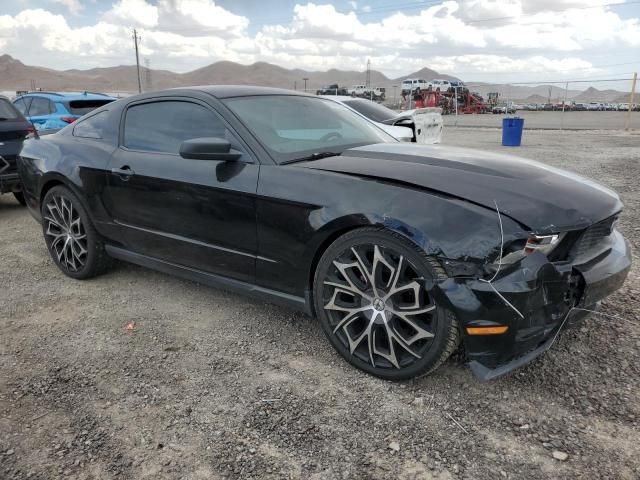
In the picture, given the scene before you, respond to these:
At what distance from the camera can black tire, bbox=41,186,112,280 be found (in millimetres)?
4004

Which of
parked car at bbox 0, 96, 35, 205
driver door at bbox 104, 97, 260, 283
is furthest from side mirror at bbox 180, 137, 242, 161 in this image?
parked car at bbox 0, 96, 35, 205

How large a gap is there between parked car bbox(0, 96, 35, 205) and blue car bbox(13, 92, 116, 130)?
1.92 meters

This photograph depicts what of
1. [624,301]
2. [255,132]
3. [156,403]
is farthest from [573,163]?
[156,403]

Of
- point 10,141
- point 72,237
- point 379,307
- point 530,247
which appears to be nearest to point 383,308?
point 379,307

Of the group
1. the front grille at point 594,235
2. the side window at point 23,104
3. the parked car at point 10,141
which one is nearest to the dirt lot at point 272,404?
the front grille at point 594,235

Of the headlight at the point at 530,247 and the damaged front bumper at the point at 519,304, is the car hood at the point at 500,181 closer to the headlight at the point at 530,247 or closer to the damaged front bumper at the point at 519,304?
the headlight at the point at 530,247

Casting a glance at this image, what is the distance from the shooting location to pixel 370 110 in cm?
905

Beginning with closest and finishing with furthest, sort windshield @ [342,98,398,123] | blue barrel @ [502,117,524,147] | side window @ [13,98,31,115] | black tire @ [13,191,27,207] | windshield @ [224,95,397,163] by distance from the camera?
windshield @ [224,95,397,163], black tire @ [13,191,27,207], windshield @ [342,98,398,123], side window @ [13,98,31,115], blue barrel @ [502,117,524,147]

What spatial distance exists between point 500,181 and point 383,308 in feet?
2.86

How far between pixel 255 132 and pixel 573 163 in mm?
8339

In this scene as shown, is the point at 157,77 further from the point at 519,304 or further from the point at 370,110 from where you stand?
the point at 519,304

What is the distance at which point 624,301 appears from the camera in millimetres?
3469

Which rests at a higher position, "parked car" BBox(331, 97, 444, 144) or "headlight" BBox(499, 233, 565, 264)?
"parked car" BBox(331, 97, 444, 144)

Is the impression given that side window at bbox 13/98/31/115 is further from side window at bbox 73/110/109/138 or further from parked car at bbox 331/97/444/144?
side window at bbox 73/110/109/138
